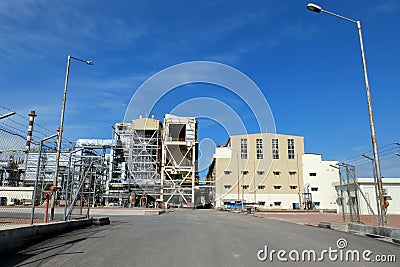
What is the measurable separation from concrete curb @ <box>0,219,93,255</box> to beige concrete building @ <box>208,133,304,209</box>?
51.9 metres

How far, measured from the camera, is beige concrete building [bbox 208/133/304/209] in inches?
2389

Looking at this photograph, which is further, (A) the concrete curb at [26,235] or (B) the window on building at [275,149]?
(B) the window on building at [275,149]

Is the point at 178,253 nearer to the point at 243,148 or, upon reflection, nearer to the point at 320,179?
the point at 243,148

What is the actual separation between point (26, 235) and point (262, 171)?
5757 cm

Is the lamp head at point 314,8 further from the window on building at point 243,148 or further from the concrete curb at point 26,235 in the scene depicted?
the window on building at point 243,148

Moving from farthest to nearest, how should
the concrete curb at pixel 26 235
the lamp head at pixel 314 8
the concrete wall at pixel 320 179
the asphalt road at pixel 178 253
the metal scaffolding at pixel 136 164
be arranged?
the concrete wall at pixel 320 179
the metal scaffolding at pixel 136 164
the lamp head at pixel 314 8
the concrete curb at pixel 26 235
the asphalt road at pixel 178 253

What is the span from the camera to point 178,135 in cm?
5897

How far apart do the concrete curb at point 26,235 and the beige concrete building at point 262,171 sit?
5193cm

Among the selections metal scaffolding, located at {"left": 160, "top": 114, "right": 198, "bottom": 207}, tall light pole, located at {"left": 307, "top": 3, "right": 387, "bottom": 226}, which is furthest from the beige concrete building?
tall light pole, located at {"left": 307, "top": 3, "right": 387, "bottom": 226}

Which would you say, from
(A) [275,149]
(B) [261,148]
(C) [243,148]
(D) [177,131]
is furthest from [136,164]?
(A) [275,149]

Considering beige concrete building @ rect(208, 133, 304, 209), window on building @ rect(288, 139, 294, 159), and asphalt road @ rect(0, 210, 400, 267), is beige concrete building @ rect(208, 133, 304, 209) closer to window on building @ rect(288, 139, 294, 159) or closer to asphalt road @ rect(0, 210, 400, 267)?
window on building @ rect(288, 139, 294, 159)

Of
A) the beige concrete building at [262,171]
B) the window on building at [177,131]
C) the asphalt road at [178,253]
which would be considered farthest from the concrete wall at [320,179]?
the asphalt road at [178,253]

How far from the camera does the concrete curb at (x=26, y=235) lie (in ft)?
20.2

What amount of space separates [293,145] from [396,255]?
192 feet
